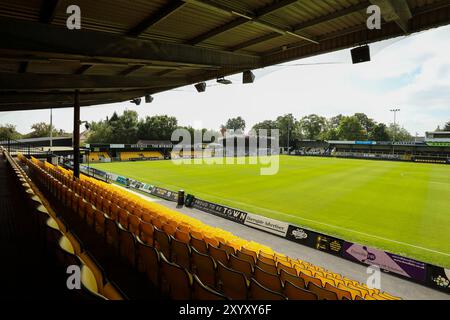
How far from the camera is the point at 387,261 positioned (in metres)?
10.4

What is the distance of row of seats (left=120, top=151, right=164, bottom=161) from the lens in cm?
5815

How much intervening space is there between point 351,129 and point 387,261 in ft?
357

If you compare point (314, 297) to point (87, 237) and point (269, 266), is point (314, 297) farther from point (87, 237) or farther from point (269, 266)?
point (87, 237)

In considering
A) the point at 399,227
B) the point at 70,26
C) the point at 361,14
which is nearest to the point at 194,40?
the point at 70,26

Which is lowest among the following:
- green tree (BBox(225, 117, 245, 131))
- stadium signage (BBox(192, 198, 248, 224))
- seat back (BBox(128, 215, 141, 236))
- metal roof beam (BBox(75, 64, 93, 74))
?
stadium signage (BBox(192, 198, 248, 224))

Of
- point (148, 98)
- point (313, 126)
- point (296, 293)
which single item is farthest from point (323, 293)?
point (313, 126)

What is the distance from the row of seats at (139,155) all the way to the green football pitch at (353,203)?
2666 centimetres

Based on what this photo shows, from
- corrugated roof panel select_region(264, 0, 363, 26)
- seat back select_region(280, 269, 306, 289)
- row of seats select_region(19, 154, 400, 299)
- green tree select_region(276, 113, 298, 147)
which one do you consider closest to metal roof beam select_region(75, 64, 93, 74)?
row of seats select_region(19, 154, 400, 299)

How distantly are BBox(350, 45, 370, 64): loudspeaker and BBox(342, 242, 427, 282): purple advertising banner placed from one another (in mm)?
7282

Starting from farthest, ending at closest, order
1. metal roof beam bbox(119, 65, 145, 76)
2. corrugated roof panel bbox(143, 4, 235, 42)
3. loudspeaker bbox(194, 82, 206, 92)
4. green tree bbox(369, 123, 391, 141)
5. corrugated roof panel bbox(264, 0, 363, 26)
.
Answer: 1. green tree bbox(369, 123, 391, 141)
2. loudspeaker bbox(194, 82, 206, 92)
3. metal roof beam bbox(119, 65, 145, 76)
4. corrugated roof panel bbox(143, 4, 235, 42)
5. corrugated roof panel bbox(264, 0, 363, 26)

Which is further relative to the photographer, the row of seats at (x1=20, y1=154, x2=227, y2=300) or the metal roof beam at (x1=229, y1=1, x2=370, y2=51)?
the metal roof beam at (x1=229, y1=1, x2=370, y2=51)

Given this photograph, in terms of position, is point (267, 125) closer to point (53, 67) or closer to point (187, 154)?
point (187, 154)

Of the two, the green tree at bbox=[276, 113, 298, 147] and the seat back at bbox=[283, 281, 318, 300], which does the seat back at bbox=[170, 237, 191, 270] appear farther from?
the green tree at bbox=[276, 113, 298, 147]

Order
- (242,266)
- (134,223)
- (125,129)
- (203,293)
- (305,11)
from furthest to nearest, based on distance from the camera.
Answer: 1. (125,129)
2. (134,223)
3. (305,11)
4. (242,266)
5. (203,293)
